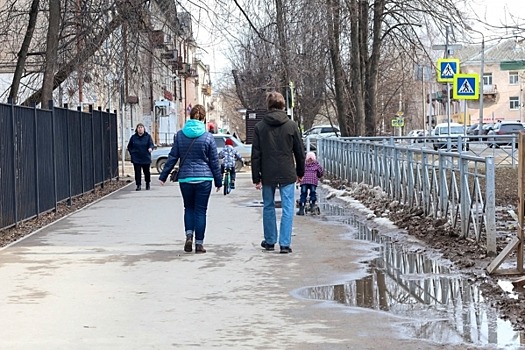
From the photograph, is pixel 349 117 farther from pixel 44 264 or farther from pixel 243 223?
pixel 44 264

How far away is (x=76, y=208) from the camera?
17828mm

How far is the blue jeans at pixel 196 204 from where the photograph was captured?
10.9 m

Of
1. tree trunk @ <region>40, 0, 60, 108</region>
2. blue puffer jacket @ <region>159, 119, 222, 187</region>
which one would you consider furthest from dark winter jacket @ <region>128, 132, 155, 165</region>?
blue puffer jacket @ <region>159, 119, 222, 187</region>

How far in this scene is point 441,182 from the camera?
39.8ft

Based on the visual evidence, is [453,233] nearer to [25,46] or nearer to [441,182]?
[441,182]

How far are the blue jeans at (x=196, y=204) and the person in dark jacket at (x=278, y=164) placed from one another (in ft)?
2.00

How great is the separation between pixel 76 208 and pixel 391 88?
1357 inches

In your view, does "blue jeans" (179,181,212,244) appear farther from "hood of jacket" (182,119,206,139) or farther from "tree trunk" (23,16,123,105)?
"tree trunk" (23,16,123,105)

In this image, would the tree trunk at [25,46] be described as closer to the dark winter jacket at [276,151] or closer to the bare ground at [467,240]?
the bare ground at [467,240]

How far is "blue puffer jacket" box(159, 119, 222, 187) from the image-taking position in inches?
431

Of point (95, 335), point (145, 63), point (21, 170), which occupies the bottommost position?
point (95, 335)

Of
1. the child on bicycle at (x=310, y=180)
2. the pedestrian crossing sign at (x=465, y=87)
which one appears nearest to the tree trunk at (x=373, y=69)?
the pedestrian crossing sign at (x=465, y=87)

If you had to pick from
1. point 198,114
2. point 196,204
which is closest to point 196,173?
point 196,204


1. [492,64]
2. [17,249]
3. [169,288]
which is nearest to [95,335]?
[169,288]
